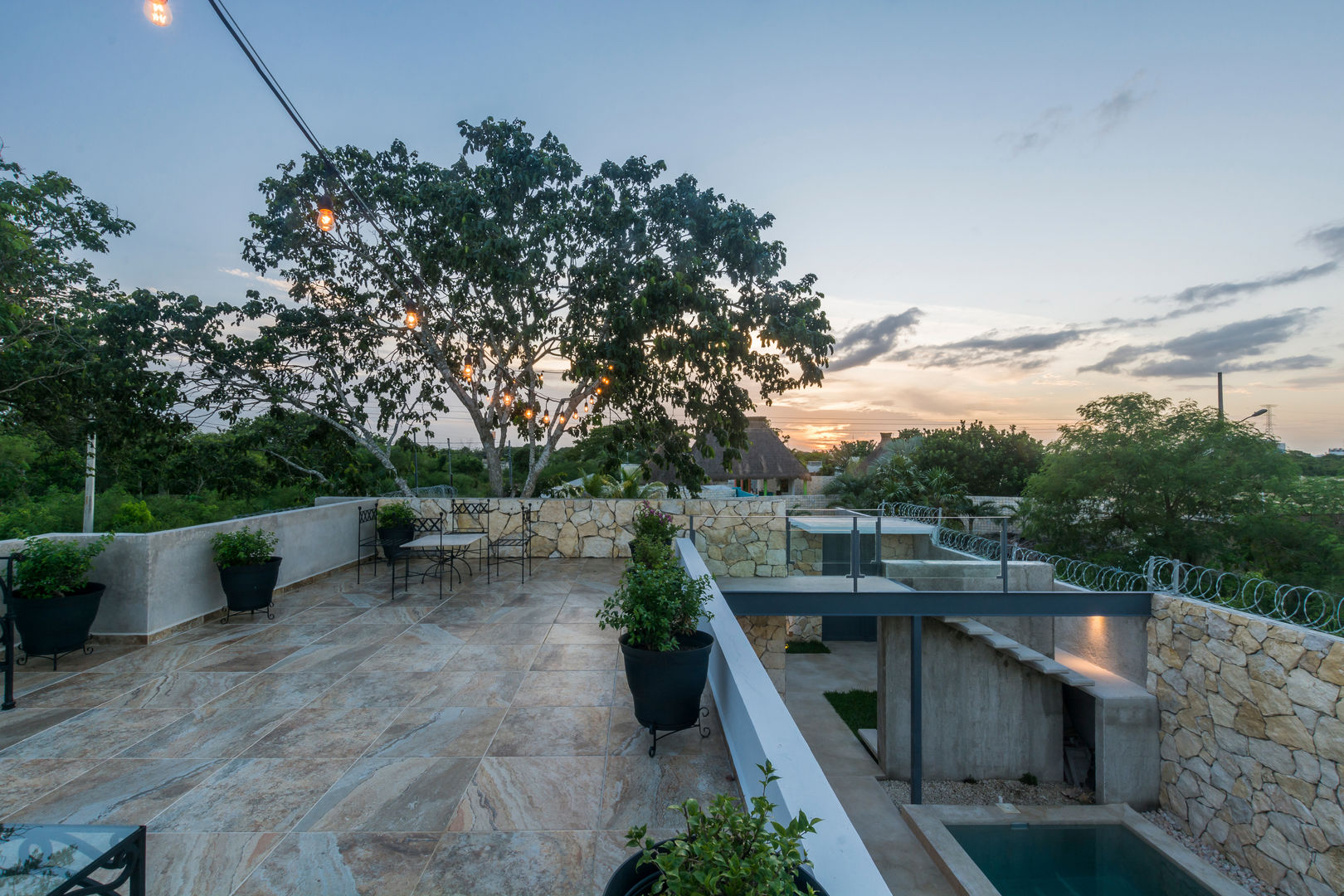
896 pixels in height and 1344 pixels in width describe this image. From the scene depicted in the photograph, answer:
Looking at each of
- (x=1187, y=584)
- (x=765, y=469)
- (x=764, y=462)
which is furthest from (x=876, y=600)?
(x=764, y=462)

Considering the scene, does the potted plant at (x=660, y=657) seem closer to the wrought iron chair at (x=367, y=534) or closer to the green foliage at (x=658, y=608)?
the green foliage at (x=658, y=608)

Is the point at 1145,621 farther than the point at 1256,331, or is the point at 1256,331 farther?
the point at 1256,331

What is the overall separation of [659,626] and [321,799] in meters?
1.68

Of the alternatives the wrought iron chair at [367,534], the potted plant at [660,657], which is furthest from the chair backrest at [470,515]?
the potted plant at [660,657]

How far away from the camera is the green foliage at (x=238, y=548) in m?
5.55

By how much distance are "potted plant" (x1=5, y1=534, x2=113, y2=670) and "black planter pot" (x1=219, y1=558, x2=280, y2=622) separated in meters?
1.10

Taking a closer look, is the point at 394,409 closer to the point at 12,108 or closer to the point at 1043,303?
the point at 12,108

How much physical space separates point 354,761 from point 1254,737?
11.7 metres

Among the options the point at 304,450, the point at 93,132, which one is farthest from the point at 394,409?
the point at 93,132

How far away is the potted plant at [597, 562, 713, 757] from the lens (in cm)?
304

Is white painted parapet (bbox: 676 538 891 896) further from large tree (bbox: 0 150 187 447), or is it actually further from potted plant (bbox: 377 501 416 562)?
large tree (bbox: 0 150 187 447)

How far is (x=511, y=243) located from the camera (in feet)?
31.4

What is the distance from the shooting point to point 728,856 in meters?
1.24

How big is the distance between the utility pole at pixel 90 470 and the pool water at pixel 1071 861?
50.8 feet
